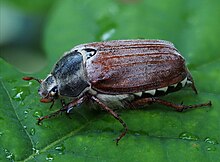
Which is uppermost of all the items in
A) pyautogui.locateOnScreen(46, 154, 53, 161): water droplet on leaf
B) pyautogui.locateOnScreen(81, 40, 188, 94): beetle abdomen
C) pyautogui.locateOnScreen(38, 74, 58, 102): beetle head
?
pyautogui.locateOnScreen(81, 40, 188, 94): beetle abdomen

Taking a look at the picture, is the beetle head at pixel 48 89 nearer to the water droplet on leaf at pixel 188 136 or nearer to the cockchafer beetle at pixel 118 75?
the cockchafer beetle at pixel 118 75

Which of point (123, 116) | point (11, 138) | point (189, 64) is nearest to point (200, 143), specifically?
point (123, 116)

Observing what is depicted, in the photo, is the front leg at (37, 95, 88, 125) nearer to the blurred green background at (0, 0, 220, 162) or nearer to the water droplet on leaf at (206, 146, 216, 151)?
the blurred green background at (0, 0, 220, 162)

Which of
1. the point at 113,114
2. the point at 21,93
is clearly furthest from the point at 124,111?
the point at 21,93

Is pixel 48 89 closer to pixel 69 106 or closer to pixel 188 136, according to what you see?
pixel 69 106

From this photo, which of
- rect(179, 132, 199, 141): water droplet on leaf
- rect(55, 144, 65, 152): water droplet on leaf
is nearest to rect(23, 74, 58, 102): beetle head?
→ rect(55, 144, 65, 152): water droplet on leaf

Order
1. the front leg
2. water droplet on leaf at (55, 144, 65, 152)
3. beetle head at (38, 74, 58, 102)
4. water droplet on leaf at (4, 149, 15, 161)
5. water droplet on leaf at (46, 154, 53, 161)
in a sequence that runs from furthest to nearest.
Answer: beetle head at (38, 74, 58, 102), the front leg, water droplet on leaf at (55, 144, 65, 152), water droplet on leaf at (46, 154, 53, 161), water droplet on leaf at (4, 149, 15, 161)
